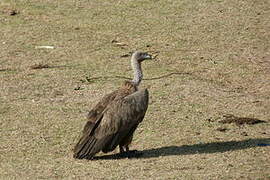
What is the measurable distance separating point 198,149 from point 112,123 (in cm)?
124

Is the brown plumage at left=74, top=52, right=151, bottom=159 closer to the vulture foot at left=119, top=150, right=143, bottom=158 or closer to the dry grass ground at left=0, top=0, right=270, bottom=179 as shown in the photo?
the vulture foot at left=119, top=150, right=143, bottom=158

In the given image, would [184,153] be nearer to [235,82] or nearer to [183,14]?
[235,82]

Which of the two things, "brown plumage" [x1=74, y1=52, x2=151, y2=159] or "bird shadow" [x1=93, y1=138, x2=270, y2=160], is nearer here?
"brown plumage" [x1=74, y1=52, x2=151, y2=159]

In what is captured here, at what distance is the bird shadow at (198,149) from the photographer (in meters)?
9.91

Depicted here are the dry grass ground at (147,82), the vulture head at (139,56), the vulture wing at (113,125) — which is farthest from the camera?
the vulture head at (139,56)

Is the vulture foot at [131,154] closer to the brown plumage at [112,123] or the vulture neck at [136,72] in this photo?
the brown plumage at [112,123]

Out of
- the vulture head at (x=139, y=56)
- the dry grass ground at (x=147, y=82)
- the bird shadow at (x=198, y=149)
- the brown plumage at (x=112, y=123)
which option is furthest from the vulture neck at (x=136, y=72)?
the bird shadow at (x=198, y=149)

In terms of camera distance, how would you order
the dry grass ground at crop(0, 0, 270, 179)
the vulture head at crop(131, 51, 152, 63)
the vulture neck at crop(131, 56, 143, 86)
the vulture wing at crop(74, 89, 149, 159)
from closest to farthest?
the dry grass ground at crop(0, 0, 270, 179)
the vulture wing at crop(74, 89, 149, 159)
the vulture neck at crop(131, 56, 143, 86)
the vulture head at crop(131, 51, 152, 63)

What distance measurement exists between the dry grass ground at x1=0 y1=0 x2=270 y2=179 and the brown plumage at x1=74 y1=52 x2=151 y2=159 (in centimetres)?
22

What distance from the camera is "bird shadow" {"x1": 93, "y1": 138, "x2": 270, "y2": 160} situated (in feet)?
32.5

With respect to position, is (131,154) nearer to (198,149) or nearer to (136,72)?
(198,149)

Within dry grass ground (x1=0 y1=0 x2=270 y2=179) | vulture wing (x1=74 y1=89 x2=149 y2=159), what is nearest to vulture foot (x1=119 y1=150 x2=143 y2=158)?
dry grass ground (x1=0 y1=0 x2=270 y2=179)

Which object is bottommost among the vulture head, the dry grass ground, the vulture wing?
the dry grass ground

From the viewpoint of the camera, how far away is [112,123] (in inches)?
386
